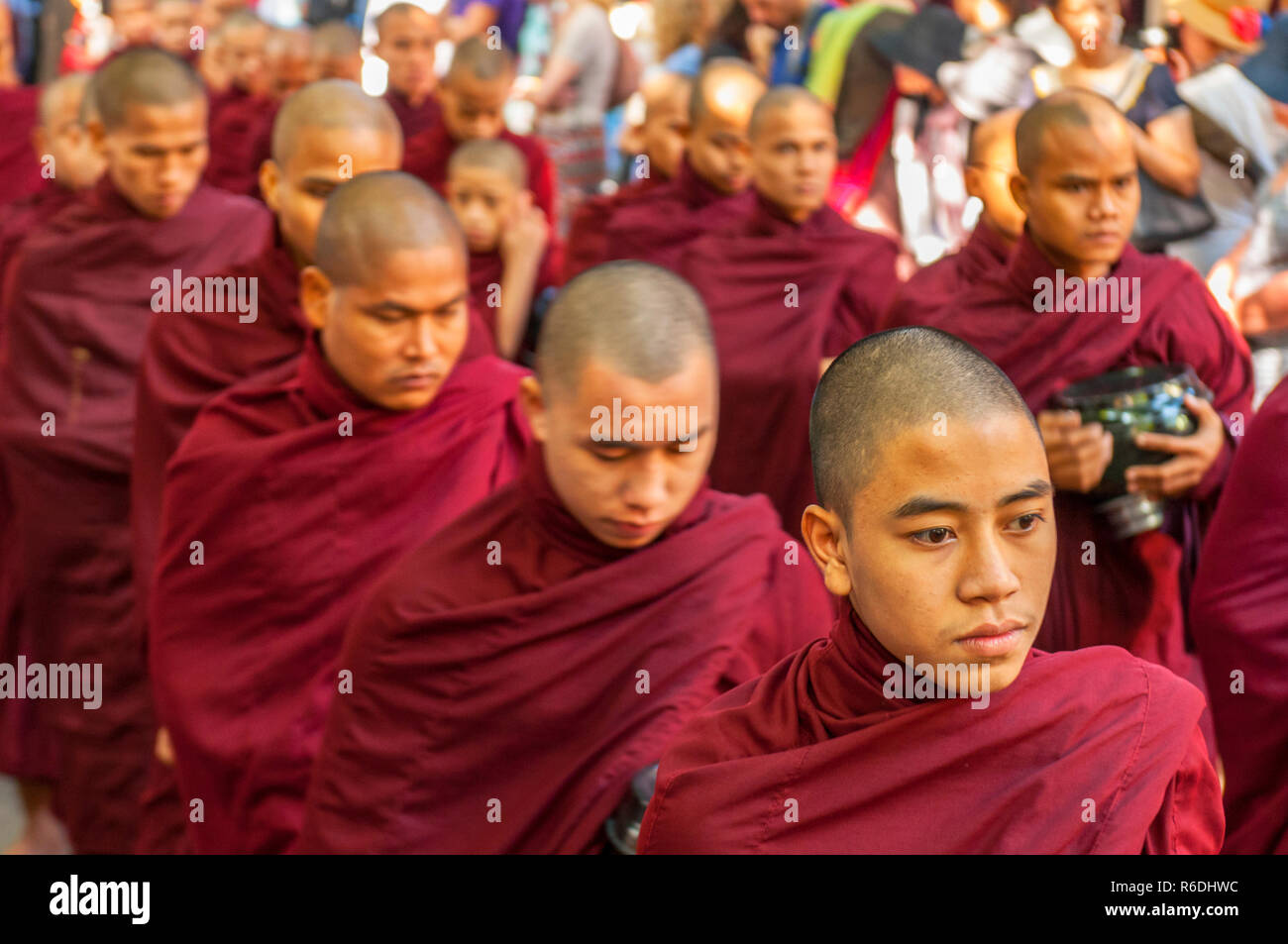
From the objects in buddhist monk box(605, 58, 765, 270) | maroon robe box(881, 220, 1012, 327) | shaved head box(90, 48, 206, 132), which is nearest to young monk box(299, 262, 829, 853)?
maroon robe box(881, 220, 1012, 327)

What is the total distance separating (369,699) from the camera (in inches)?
123

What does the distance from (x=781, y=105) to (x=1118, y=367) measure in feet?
8.34

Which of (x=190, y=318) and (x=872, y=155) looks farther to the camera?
(x=872, y=155)

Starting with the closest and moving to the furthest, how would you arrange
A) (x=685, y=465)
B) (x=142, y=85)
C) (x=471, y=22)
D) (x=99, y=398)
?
1. (x=685, y=465)
2. (x=142, y=85)
3. (x=99, y=398)
4. (x=471, y=22)

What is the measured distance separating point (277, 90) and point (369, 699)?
6.70 meters

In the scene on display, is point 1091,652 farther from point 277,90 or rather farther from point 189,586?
point 277,90

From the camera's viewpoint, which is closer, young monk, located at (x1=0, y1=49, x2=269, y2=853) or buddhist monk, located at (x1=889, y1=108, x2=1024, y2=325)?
buddhist monk, located at (x1=889, y1=108, x2=1024, y2=325)

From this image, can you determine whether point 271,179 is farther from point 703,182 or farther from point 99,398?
point 703,182

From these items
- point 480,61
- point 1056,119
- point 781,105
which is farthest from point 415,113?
point 1056,119

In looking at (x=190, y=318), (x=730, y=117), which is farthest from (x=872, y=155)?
(x=190, y=318)

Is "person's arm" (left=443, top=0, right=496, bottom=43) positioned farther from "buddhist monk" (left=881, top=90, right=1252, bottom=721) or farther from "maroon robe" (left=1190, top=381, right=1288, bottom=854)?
"maroon robe" (left=1190, top=381, right=1288, bottom=854)

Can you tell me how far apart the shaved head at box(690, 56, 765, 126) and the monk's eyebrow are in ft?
16.3

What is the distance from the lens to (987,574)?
1929mm

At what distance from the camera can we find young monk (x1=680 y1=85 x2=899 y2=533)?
5.80m
